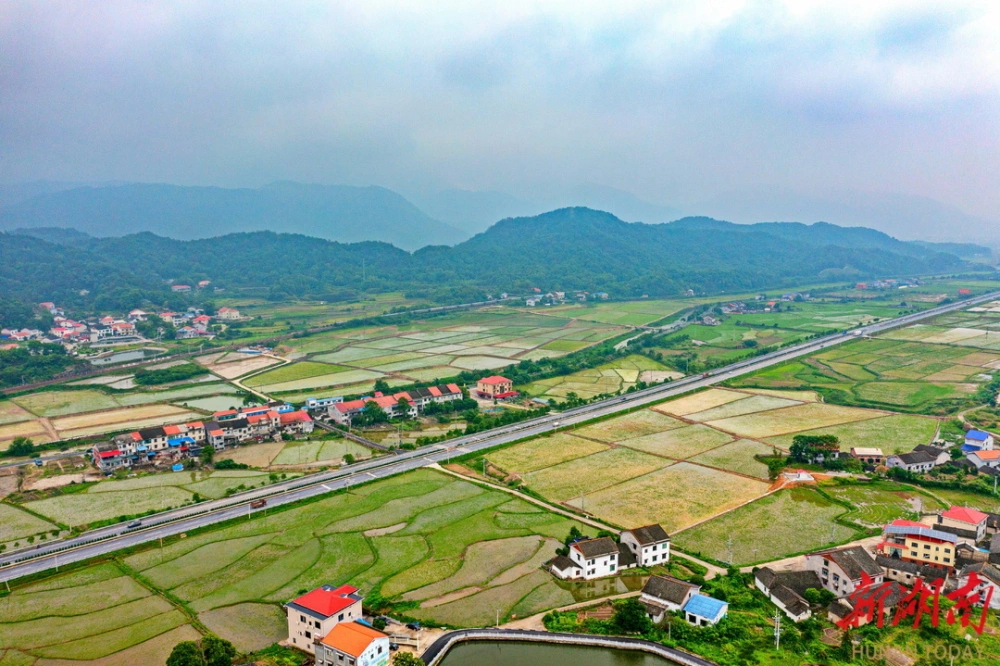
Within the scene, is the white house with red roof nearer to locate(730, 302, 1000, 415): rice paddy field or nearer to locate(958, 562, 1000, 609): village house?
locate(958, 562, 1000, 609): village house

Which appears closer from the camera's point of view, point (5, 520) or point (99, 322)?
point (5, 520)

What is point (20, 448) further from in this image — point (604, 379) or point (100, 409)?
point (604, 379)

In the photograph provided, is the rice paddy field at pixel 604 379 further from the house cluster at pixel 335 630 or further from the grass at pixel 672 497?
the house cluster at pixel 335 630

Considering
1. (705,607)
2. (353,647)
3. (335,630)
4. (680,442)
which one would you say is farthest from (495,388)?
(353,647)

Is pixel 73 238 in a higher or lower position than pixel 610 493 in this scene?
higher

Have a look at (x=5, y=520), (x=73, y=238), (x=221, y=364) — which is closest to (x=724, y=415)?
(x=5, y=520)

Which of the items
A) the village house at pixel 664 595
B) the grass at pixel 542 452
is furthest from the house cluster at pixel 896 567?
the grass at pixel 542 452

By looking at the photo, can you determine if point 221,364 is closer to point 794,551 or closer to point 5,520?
point 5,520

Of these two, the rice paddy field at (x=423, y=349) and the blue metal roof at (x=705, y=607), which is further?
the rice paddy field at (x=423, y=349)
